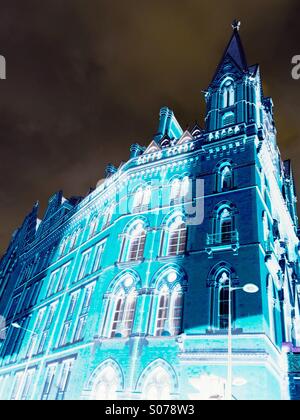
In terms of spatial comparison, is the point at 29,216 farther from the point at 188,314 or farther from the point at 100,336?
the point at 188,314

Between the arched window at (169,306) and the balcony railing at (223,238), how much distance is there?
10.7 feet

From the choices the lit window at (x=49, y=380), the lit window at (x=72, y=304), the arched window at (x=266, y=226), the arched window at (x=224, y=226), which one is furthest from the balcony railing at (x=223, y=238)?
the lit window at (x=49, y=380)

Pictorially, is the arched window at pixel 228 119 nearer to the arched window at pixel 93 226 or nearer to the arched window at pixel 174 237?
the arched window at pixel 174 237

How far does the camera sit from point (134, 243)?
27828mm

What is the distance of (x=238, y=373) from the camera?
17.7 metres

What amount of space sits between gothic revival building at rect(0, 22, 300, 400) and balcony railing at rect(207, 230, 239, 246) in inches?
2.9

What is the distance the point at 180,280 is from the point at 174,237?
4096mm

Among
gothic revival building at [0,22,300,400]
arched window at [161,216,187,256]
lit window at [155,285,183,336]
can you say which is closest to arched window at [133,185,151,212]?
gothic revival building at [0,22,300,400]

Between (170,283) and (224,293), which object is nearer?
(224,293)

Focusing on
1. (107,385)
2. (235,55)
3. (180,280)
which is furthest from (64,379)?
(235,55)

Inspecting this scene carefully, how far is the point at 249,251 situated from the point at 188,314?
5331 mm

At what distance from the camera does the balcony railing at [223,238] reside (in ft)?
73.2

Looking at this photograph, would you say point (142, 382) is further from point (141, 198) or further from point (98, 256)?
point (141, 198)
